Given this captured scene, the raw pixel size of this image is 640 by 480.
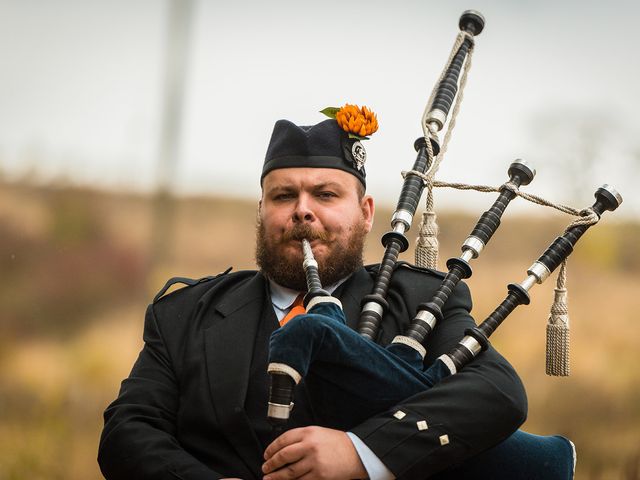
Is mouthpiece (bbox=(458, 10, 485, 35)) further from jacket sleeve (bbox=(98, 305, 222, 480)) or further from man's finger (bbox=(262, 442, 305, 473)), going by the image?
man's finger (bbox=(262, 442, 305, 473))

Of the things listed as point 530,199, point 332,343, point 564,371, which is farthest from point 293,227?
point 564,371

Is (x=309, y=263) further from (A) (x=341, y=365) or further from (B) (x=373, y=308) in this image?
(A) (x=341, y=365)

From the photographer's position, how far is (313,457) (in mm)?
2014

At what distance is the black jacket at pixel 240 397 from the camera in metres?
2.09

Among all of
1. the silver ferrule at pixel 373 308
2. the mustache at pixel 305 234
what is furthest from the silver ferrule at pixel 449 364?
the mustache at pixel 305 234

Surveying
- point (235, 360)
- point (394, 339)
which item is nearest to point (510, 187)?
point (394, 339)

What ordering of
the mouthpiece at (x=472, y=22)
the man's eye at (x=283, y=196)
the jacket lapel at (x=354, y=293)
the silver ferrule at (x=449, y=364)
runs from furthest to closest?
the mouthpiece at (x=472, y=22) < the man's eye at (x=283, y=196) < the jacket lapel at (x=354, y=293) < the silver ferrule at (x=449, y=364)

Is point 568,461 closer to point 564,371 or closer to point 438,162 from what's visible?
point 564,371

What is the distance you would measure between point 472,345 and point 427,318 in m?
0.15

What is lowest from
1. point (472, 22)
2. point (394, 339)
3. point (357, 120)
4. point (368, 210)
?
point (394, 339)

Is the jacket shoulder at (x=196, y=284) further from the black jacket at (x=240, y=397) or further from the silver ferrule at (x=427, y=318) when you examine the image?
the silver ferrule at (x=427, y=318)

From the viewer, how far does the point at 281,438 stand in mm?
2076

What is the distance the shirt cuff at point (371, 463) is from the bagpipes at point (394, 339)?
0.12 metres

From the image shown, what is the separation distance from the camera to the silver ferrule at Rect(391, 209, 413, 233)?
8.69 ft
